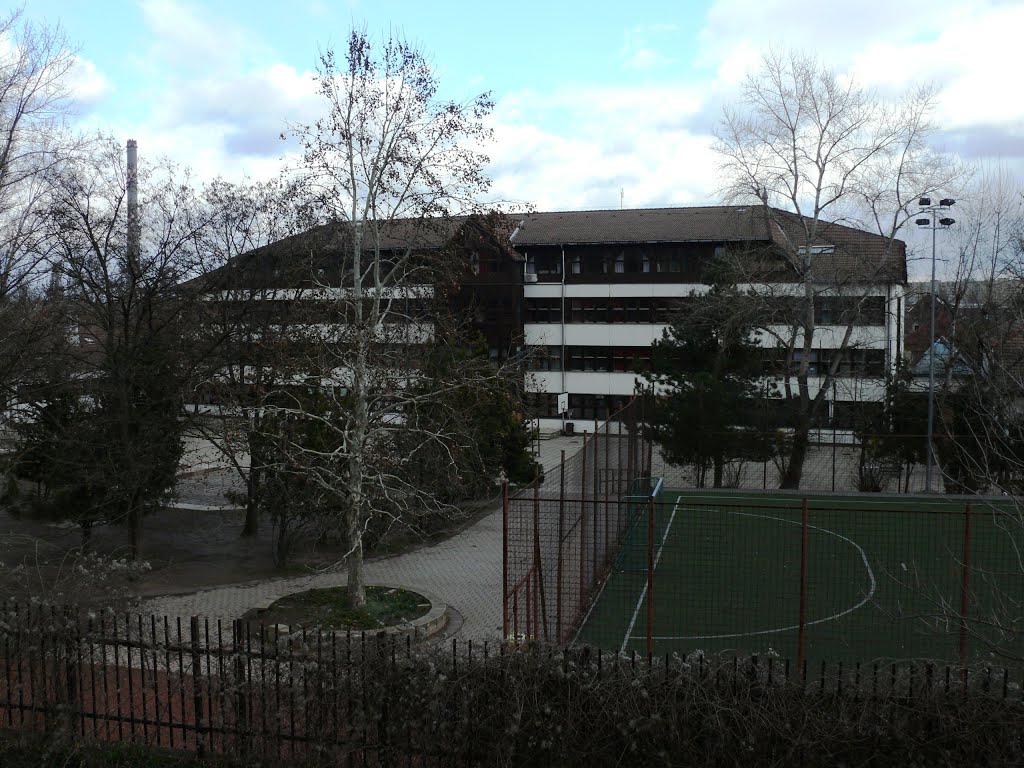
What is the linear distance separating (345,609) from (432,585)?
3.19m

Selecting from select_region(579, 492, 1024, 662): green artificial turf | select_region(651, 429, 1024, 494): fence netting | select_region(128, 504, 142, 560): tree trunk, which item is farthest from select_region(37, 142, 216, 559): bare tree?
select_region(651, 429, 1024, 494): fence netting

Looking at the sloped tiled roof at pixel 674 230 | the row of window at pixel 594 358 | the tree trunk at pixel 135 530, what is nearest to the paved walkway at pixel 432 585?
the tree trunk at pixel 135 530

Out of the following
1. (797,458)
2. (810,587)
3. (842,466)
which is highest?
(797,458)

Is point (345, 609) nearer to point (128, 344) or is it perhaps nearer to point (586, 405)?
point (128, 344)

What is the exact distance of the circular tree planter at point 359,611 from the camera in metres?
14.6

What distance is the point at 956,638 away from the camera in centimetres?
1450

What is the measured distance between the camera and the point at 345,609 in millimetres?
15352

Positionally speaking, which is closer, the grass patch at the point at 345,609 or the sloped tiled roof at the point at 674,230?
the grass patch at the point at 345,609

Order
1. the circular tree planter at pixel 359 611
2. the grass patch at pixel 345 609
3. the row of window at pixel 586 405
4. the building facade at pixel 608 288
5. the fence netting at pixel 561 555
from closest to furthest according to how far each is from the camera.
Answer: the fence netting at pixel 561 555 < the circular tree planter at pixel 359 611 < the grass patch at pixel 345 609 < the building facade at pixel 608 288 < the row of window at pixel 586 405

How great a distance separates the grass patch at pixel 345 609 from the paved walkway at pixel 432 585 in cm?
66

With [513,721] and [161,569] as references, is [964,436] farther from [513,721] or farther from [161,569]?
[513,721]

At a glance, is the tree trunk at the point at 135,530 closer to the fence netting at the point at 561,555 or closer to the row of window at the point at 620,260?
the fence netting at the point at 561,555

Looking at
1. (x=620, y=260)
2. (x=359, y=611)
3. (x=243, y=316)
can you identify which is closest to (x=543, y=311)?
(x=620, y=260)

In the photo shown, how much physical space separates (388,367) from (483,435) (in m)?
8.43
